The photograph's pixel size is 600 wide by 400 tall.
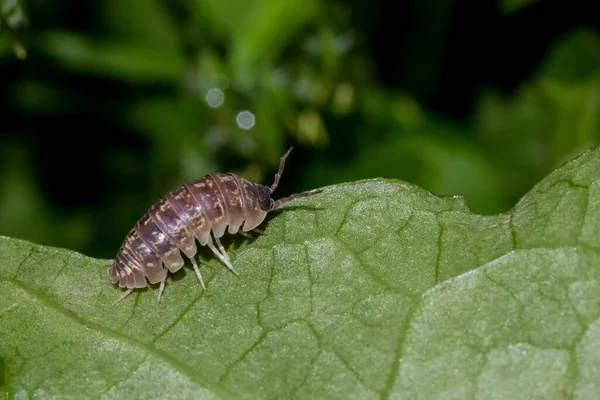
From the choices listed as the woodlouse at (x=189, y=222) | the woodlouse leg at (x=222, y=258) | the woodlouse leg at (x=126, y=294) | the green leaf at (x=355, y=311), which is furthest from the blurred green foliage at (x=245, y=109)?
the woodlouse leg at (x=126, y=294)

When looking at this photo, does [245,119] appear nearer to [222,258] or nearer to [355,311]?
[222,258]

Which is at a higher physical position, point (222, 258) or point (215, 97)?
point (215, 97)

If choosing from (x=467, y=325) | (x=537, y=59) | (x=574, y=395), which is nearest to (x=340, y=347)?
(x=467, y=325)

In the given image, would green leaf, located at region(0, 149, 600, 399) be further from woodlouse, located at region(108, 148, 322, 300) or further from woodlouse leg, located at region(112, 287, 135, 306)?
woodlouse, located at region(108, 148, 322, 300)

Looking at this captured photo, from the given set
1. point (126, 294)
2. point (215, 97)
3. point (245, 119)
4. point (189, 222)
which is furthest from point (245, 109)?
point (126, 294)

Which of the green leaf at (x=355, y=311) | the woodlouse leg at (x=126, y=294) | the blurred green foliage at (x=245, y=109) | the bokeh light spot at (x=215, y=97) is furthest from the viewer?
the bokeh light spot at (x=215, y=97)

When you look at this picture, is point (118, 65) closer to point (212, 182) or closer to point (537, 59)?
point (212, 182)

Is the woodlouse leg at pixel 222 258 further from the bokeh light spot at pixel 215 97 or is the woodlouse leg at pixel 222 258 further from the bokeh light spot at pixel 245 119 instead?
the bokeh light spot at pixel 215 97
